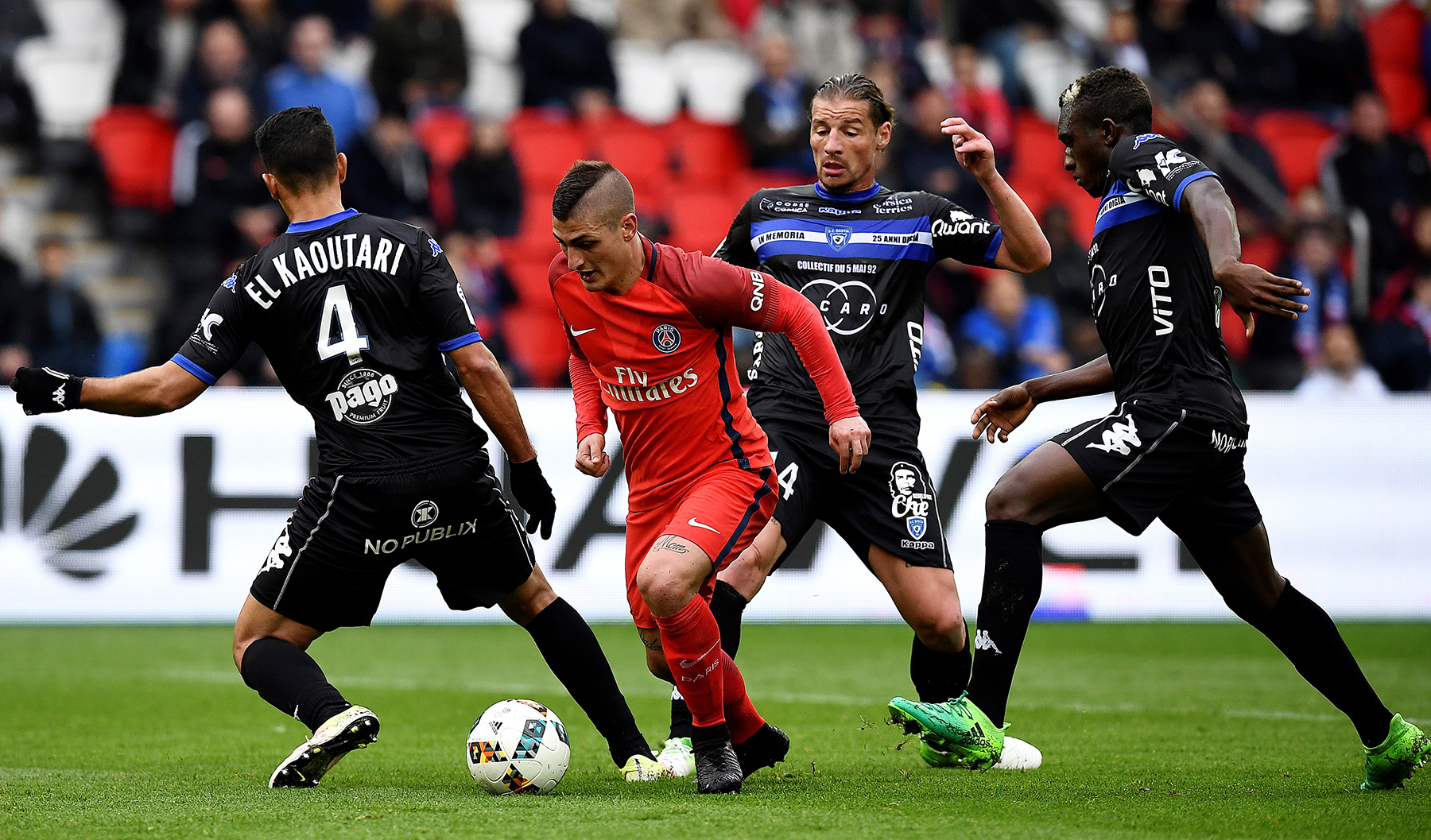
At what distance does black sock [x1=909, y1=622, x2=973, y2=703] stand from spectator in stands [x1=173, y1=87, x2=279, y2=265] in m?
8.46

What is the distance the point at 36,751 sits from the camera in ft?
19.8

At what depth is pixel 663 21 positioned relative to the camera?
16703 millimetres

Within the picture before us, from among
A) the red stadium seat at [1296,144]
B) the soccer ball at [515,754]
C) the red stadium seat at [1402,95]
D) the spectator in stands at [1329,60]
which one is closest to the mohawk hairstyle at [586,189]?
the soccer ball at [515,754]

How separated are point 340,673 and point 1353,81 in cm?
1361

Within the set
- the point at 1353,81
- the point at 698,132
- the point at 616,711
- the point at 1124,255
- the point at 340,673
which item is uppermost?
the point at 1353,81

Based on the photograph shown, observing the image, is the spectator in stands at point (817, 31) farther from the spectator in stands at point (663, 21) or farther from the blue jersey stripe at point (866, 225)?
the blue jersey stripe at point (866, 225)

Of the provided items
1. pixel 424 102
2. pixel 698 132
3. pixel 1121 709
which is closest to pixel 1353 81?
pixel 698 132

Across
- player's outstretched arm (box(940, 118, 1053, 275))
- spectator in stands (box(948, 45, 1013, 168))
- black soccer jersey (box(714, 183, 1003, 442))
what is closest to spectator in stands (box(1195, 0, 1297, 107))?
spectator in stands (box(948, 45, 1013, 168))

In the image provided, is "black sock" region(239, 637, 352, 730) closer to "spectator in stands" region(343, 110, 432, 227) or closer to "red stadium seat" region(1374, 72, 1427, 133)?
"spectator in stands" region(343, 110, 432, 227)

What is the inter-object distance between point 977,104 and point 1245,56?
4.00 metres

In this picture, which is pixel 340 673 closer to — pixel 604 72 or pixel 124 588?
pixel 124 588

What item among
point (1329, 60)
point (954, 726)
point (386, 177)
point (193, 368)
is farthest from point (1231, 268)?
point (1329, 60)

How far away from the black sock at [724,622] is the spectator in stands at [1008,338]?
6.72 m

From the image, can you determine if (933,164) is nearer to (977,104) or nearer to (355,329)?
(977,104)
